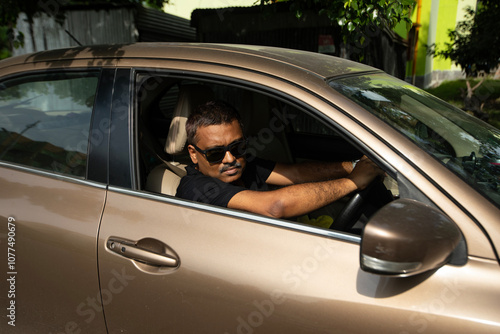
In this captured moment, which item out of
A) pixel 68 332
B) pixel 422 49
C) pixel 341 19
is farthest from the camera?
pixel 422 49

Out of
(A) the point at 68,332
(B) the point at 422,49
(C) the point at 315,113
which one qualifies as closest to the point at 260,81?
(C) the point at 315,113

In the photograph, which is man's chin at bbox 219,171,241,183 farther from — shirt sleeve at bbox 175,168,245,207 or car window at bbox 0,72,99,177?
car window at bbox 0,72,99,177

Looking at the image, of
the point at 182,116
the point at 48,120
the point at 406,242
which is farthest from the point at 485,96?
the point at 406,242

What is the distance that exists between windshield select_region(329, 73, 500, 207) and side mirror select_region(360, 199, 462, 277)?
0.26 meters

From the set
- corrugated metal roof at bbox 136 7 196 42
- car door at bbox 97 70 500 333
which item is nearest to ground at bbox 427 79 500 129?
corrugated metal roof at bbox 136 7 196 42

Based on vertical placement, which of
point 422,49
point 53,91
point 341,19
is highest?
point 341,19

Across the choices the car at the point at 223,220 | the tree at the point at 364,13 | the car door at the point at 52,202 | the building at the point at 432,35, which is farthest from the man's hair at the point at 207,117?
the building at the point at 432,35

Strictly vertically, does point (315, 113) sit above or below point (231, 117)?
above

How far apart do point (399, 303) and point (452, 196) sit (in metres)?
0.35

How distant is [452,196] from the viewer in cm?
134

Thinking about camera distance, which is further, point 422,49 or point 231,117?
point 422,49

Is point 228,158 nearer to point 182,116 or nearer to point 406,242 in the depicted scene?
point 182,116

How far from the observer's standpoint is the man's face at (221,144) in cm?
213

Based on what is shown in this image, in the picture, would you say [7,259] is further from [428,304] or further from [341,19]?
[341,19]
